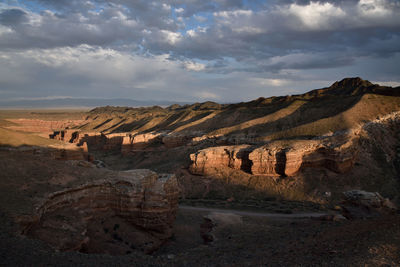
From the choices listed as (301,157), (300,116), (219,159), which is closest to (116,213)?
(219,159)

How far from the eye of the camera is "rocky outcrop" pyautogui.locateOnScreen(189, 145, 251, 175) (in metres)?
37.2

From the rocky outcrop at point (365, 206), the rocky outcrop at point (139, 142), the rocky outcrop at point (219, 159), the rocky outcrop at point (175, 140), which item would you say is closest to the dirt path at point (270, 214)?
the rocky outcrop at point (365, 206)

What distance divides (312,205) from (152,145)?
1447 inches

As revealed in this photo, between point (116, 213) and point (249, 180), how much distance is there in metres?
20.6

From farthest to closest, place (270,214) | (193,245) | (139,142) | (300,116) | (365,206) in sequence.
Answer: (139,142) < (300,116) < (270,214) < (193,245) < (365,206)

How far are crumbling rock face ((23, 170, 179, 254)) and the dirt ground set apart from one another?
0.85 metres

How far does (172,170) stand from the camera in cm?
4069

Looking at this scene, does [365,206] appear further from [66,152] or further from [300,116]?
[300,116]

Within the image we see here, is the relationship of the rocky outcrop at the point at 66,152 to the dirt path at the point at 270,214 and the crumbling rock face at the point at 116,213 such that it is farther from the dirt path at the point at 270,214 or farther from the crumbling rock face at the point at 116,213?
the crumbling rock face at the point at 116,213

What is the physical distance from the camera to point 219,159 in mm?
38156

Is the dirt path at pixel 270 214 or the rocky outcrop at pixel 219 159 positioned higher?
the rocky outcrop at pixel 219 159

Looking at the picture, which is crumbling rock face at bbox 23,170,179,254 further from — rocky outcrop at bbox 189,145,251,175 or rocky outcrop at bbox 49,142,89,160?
rocky outcrop at bbox 49,142,89,160

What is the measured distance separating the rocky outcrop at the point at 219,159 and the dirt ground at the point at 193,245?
18.3 meters

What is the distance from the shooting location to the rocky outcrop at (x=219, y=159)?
37.2 metres
